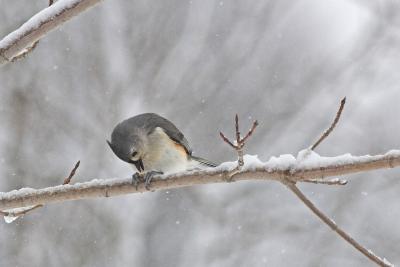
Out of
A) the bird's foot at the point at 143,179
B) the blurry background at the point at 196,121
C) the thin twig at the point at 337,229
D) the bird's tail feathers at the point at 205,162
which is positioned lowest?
the thin twig at the point at 337,229

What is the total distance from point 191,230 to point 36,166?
89.4 inches

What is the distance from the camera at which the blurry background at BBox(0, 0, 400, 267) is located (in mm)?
8633

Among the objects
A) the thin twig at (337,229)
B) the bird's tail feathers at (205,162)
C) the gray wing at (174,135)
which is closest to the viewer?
the thin twig at (337,229)

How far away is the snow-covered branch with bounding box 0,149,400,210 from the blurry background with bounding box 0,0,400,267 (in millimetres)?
5436

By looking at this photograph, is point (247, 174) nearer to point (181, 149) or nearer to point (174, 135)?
point (181, 149)

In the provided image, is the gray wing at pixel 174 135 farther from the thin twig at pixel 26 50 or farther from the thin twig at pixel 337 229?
the thin twig at pixel 337 229

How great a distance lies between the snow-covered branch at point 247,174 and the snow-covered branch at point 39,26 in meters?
0.73

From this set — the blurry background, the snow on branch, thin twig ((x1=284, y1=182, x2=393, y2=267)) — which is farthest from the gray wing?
the blurry background

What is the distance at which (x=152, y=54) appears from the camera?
934 cm

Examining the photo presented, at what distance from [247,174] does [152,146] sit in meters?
2.00

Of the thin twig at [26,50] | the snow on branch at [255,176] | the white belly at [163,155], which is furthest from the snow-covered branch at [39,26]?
the white belly at [163,155]

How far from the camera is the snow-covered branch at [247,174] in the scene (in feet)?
7.72

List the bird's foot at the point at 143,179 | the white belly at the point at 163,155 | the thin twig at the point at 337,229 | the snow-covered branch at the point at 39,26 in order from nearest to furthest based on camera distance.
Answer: the thin twig at the point at 337,229 < the snow-covered branch at the point at 39,26 < the bird's foot at the point at 143,179 < the white belly at the point at 163,155

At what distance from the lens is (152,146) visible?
4559mm
